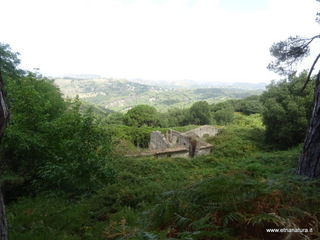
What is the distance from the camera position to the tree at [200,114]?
37.3 metres

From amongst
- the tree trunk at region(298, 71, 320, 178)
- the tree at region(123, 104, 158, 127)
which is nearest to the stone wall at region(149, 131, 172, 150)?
the tree at region(123, 104, 158, 127)

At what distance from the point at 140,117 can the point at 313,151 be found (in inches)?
1264

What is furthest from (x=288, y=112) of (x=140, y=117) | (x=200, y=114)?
(x=140, y=117)

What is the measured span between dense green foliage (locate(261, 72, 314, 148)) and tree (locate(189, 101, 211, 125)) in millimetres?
18275

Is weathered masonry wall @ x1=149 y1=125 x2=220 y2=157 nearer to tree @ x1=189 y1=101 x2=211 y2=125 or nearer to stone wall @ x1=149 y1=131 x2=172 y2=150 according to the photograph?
stone wall @ x1=149 y1=131 x2=172 y2=150

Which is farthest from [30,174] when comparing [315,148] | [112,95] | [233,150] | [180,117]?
[112,95]

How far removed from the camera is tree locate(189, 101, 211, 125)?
123ft

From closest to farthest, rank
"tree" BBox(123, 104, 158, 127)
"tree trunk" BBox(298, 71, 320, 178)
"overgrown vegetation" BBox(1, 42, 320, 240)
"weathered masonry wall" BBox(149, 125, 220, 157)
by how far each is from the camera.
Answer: "overgrown vegetation" BBox(1, 42, 320, 240) → "tree trunk" BBox(298, 71, 320, 178) → "weathered masonry wall" BBox(149, 125, 220, 157) → "tree" BBox(123, 104, 158, 127)

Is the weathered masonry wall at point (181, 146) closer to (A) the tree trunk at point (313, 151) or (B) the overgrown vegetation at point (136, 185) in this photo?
(B) the overgrown vegetation at point (136, 185)

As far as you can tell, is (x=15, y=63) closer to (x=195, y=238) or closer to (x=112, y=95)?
(x=195, y=238)

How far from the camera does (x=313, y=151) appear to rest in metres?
2.91

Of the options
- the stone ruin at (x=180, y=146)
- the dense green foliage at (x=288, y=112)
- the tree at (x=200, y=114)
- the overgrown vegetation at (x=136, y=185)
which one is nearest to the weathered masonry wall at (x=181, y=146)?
the stone ruin at (x=180, y=146)

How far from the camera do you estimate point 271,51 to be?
293 inches

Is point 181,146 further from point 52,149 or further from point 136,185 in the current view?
point 52,149
